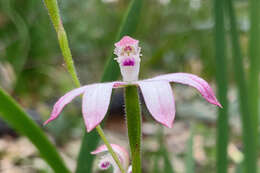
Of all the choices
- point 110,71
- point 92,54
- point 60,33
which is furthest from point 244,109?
point 92,54

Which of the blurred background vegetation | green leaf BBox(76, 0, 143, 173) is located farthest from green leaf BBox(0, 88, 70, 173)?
the blurred background vegetation

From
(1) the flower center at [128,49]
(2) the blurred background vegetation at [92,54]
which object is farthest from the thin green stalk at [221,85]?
(2) the blurred background vegetation at [92,54]

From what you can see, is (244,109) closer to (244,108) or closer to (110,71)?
(244,108)

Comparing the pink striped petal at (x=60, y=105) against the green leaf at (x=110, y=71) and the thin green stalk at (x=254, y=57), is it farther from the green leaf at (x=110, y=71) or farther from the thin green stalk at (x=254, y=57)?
the thin green stalk at (x=254, y=57)

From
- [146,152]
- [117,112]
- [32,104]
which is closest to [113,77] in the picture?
[146,152]

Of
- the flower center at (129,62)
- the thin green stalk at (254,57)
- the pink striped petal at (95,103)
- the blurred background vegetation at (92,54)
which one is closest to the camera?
the pink striped petal at (95,103)

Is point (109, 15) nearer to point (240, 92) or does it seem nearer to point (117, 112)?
point (117, 112)
